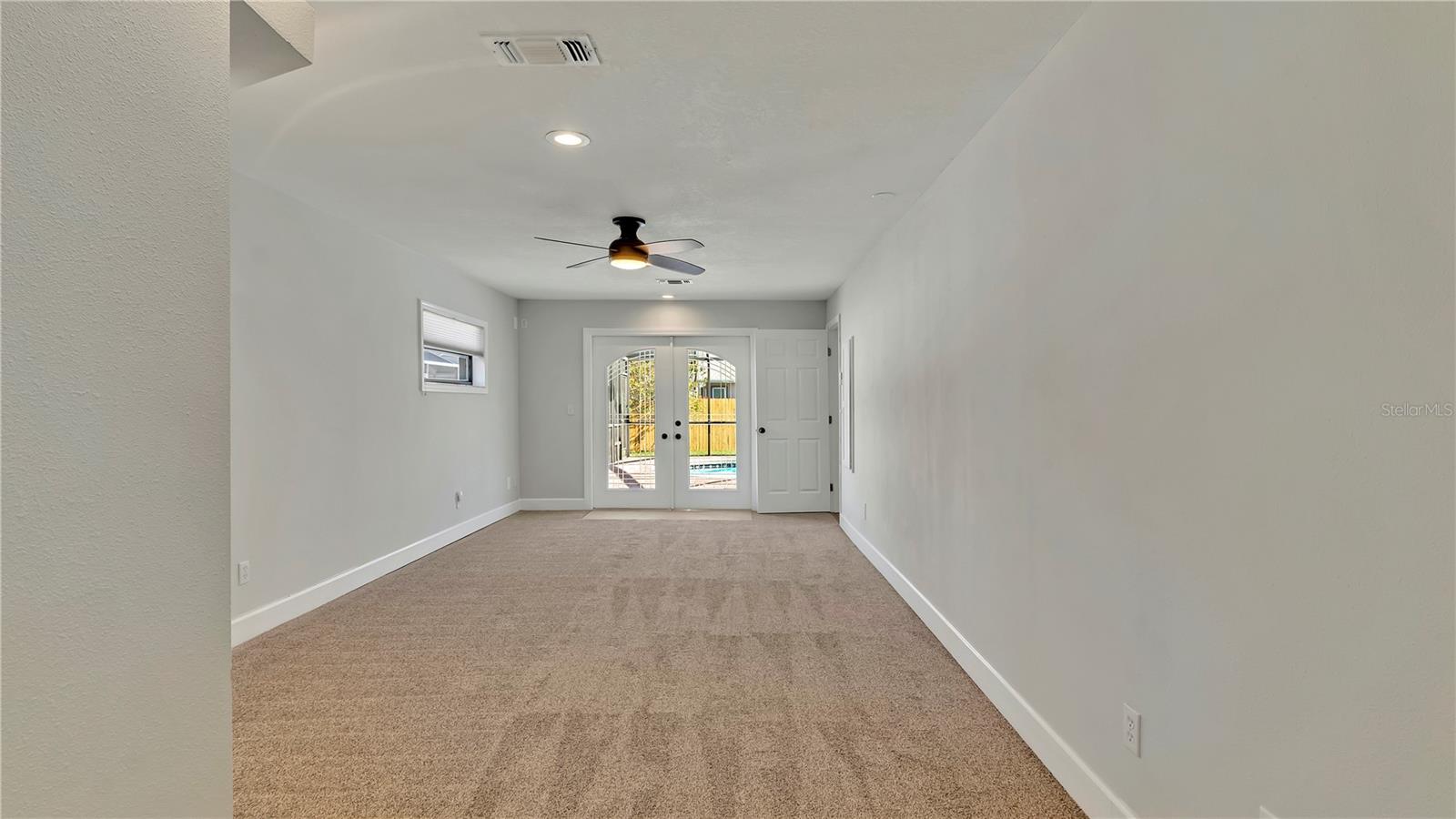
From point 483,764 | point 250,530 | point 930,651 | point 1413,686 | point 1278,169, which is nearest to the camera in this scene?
point 1413,686

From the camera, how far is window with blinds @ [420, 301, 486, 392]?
18.1 ft

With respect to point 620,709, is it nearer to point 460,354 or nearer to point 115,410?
point 115,410

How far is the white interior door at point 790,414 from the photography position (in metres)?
7.57

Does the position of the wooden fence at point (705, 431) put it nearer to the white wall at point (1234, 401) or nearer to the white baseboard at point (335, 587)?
the white baseboard at point (335, 587)

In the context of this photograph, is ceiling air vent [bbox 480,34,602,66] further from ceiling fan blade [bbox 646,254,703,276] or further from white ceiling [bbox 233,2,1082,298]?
ceiling fan blade [bbox 646,254,703,276]

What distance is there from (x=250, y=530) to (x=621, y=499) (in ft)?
14.6

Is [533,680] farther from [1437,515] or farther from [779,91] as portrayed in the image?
[1437,515]

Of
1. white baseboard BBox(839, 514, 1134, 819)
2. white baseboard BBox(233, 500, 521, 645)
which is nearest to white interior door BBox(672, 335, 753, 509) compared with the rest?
white baseboard BBox(233, 500, 521, 645)

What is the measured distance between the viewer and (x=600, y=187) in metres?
3.58

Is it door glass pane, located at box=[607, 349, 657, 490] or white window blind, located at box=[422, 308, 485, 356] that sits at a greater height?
white window blind, located at box=[422, 308, 485, 356]

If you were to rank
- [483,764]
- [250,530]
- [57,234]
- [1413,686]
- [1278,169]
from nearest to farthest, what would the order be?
1. [57,234]
2. [1413,686]
3. [1278,169]
4. [483,764]
5. [250,530]

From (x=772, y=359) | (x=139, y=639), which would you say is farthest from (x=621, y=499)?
(x=139, y=639)

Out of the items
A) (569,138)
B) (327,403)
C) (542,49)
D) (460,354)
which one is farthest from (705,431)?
(542,49)

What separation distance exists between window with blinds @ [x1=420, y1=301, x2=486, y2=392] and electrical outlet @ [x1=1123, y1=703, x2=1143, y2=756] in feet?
16.5
